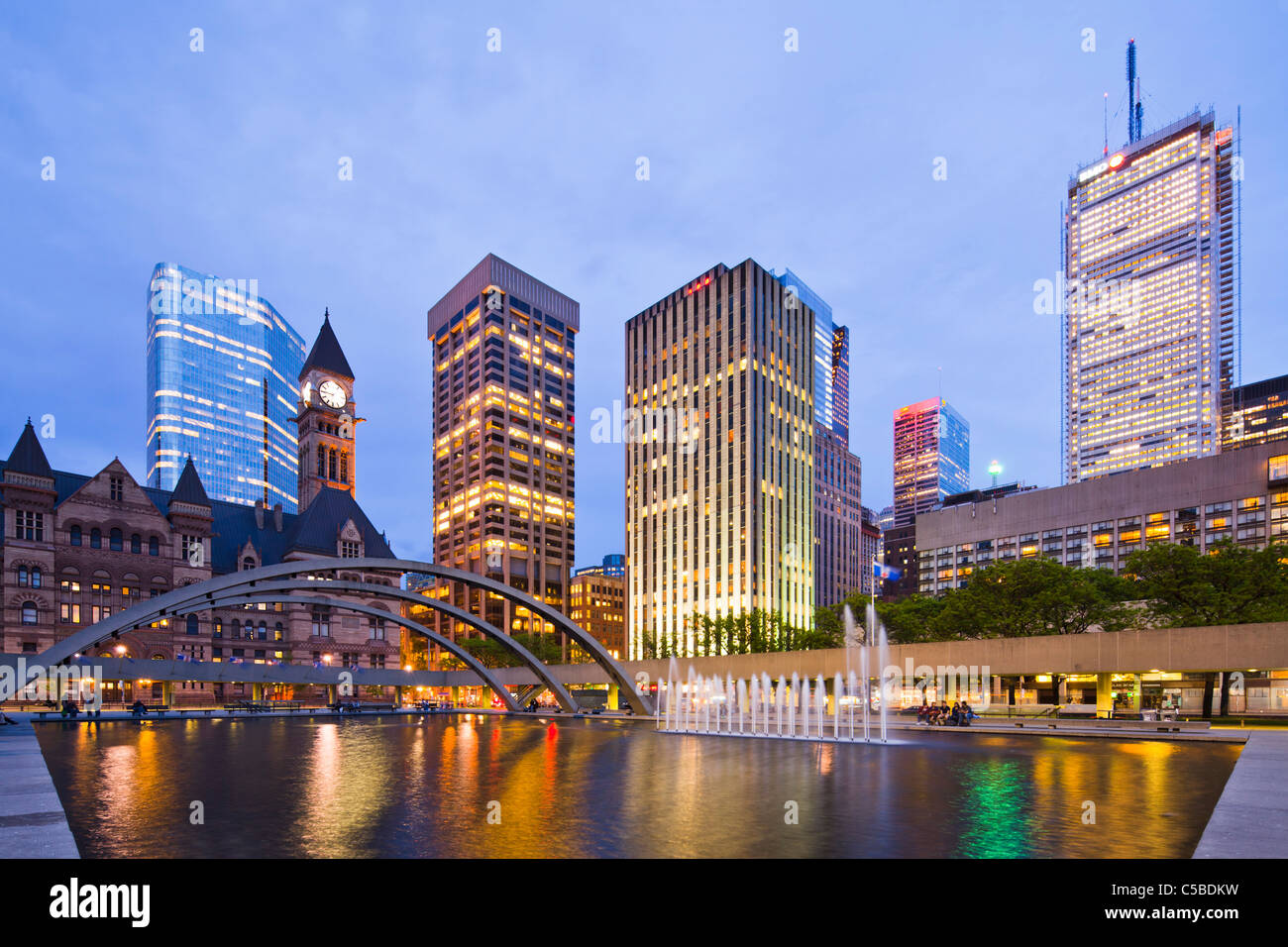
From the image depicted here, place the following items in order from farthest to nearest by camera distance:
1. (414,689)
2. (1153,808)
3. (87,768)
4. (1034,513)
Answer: (1034,513)
(414,689)
(87,768)
(1153,808)

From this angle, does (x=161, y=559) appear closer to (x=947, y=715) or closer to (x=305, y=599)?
(x=305, y=599)

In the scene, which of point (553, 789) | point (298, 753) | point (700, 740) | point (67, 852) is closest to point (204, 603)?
point (298, 753)

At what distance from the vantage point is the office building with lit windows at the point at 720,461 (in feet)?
454

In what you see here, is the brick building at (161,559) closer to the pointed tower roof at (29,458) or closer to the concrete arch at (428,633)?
the pointed tower roof at (29,458)

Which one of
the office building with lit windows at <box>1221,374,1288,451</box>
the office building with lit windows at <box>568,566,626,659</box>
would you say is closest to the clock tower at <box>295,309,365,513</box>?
the office building with lit windows at <box>568,566,626,659</box>

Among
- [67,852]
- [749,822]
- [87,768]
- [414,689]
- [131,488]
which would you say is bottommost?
[414,689]

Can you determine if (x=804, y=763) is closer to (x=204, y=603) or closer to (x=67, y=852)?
(x=67, y=852)

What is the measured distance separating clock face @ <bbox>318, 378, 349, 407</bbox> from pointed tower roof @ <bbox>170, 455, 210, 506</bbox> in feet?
153

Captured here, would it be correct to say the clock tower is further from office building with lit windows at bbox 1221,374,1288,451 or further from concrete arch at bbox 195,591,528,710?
office building with lit windows at bbox 1221,374,1288,451

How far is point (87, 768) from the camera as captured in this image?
2364cm

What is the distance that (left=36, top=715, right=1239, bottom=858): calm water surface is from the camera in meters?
12.4

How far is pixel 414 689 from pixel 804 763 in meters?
96.6

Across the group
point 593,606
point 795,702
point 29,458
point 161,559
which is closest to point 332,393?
point 161,559

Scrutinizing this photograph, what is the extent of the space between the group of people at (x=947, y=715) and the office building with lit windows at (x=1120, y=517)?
50243mm
